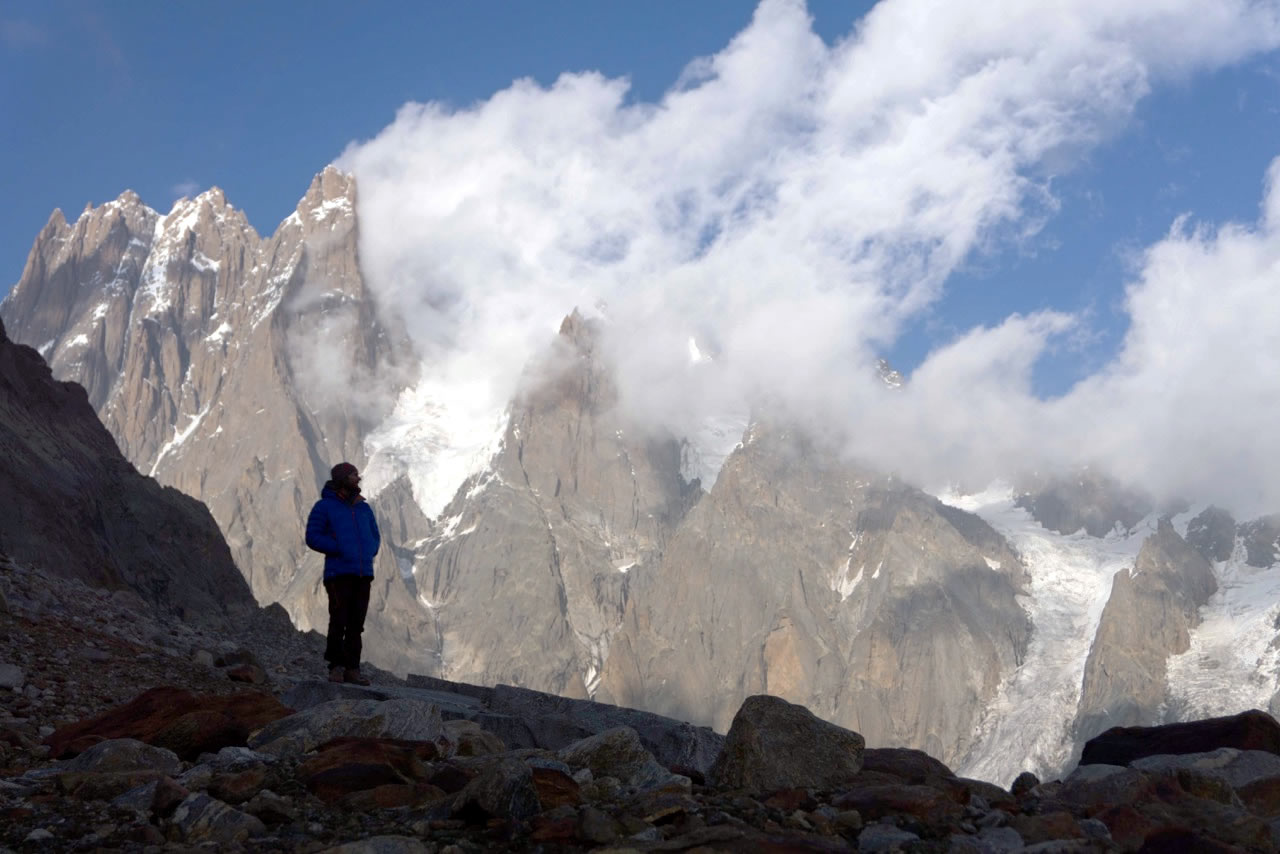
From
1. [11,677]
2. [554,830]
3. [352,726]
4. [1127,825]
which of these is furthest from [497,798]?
[11,677]

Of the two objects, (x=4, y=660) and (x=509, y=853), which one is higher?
(x=4, y=660)

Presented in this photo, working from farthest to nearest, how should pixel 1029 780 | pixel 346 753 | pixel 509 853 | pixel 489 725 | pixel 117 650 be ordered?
pixel 117 650 < pixel 489 725 < pixel 1029 780 < pixel 346 753 < pixel 509 853

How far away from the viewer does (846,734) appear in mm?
10297

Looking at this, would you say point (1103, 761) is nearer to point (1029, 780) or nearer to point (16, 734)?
point (1029, 780)

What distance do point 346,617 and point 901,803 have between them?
827cm

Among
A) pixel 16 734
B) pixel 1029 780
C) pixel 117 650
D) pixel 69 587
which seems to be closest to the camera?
pixel 16 734

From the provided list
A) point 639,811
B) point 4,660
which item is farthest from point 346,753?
point 4,660

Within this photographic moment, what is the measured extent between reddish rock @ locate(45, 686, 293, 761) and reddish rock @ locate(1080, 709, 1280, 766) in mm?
7783

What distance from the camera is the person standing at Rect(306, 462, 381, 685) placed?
14.0 m

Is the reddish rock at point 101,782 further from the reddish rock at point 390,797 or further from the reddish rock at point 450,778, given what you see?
the reddish rock at point 450,778

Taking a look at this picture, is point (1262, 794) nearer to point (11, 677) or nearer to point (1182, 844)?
point (1182, 844)

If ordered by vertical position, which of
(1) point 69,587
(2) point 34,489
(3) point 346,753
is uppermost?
(2) point 34,489

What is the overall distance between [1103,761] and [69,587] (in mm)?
16097

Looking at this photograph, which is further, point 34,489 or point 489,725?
point 34,489
